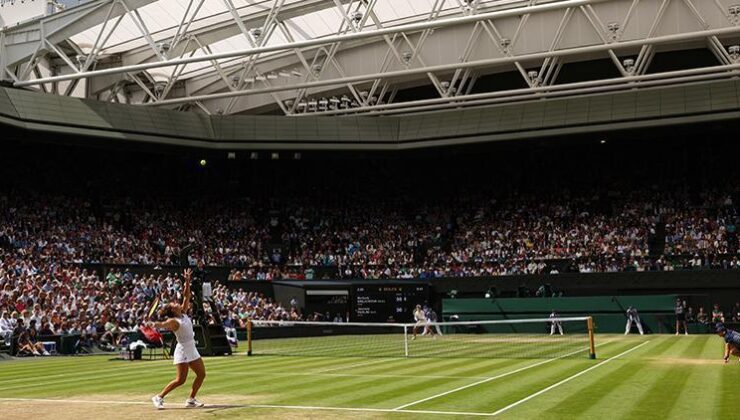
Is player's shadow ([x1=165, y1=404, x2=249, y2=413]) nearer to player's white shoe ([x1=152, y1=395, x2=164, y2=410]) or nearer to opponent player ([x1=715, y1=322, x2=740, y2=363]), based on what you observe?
player's white shoe ([x1=152, y1=395, x2=164, y2=410])

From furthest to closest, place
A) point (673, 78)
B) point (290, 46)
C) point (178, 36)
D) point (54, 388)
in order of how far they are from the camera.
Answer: point (673, 78), point (178, 36), point (290, 46), point (54, 388)

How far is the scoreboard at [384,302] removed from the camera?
49.3 meters

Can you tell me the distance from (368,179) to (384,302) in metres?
14.4

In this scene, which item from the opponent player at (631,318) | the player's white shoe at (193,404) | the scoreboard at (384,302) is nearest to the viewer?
the player's white shoe at (193,404)

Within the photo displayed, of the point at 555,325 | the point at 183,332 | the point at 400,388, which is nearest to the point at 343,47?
the point at 555,325

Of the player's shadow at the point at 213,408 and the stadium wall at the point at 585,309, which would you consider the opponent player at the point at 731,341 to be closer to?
the player's shadow at the point at 213,408

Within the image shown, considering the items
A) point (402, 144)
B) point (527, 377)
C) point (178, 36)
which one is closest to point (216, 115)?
point (402, 144)

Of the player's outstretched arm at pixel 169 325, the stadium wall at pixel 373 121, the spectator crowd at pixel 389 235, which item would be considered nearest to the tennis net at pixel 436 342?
the spectator crowd at pixel 389 235

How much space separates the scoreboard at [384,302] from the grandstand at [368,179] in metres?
0.12

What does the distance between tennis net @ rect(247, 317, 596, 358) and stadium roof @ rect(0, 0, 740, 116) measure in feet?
40.8

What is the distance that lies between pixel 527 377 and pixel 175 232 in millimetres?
38131

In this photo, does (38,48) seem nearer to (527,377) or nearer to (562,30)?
(562,30)

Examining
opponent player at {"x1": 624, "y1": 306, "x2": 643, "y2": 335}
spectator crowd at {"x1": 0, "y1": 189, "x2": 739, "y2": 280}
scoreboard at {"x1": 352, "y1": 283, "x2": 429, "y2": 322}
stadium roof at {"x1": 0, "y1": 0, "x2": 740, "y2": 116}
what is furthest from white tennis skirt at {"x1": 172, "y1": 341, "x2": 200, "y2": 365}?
scoreboard at {"x1": 352, "y1": 283, "x2": 429, "y2": 322}

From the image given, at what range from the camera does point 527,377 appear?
18.8m
